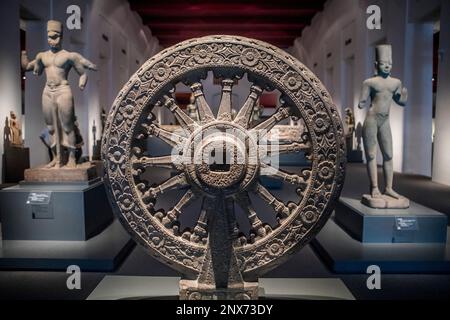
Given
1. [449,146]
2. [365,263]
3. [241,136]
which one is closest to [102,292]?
[241,136]

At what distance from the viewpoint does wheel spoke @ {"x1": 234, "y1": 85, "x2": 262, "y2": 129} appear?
2.31 meters

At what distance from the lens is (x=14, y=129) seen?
23.4ft

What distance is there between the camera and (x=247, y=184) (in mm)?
2262

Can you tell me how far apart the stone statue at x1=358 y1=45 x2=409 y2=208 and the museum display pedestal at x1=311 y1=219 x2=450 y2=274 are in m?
0.47

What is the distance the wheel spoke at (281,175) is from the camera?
2.31m

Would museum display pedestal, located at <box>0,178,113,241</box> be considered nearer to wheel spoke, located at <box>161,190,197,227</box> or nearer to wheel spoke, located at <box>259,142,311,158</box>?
wheel spoke, located at <box>161,190,197,227</box>

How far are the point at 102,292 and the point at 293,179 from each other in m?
1.34

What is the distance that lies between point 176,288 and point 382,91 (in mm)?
2579

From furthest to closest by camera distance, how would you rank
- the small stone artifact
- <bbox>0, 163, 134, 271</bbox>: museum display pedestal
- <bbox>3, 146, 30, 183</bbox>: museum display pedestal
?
the small stone artifact → <bbox>3, 146, 30, 183</bbox>: museum display pedestal → <bbox>0, 163, 134, 271</bbox>: museum display pedestal

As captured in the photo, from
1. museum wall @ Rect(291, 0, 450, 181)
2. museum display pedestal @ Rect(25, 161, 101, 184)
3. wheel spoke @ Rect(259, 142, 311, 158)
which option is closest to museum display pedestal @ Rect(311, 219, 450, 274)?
wheel spoke @ Rect(259, 142, 311, 158)

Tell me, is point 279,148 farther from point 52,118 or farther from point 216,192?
point 52,118

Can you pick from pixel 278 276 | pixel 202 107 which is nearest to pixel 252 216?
pixel 202 107

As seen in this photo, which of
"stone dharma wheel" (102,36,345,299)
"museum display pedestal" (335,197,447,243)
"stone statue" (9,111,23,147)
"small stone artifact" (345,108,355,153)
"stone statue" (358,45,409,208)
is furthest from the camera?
"small stone artifact" (345,108,355,153)

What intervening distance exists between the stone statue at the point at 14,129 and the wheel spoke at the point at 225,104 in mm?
5804
